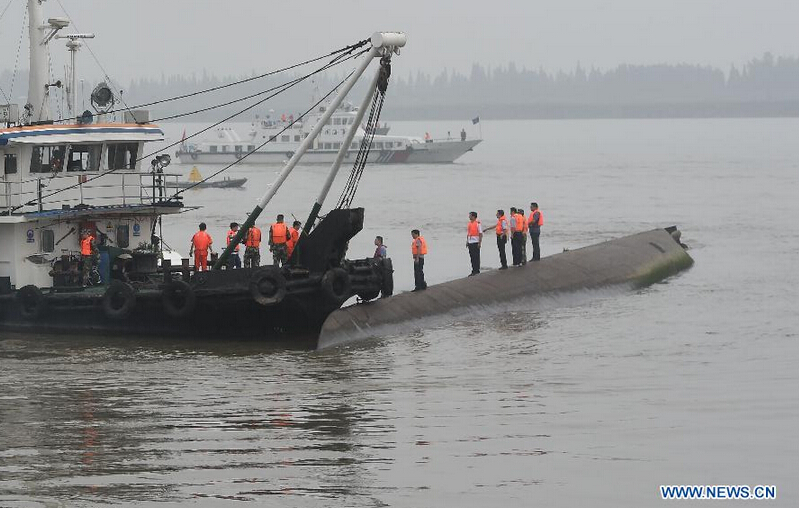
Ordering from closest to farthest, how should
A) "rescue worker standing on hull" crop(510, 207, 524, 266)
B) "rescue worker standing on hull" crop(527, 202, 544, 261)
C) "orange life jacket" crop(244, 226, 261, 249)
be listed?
"orange life jacket" crop(244, 226, 261, 249) < "rescue worker standing on hull" crop(510, 207, 524, 266) < "rescue worker standing on hull" crop(527, 202, 544, 261)

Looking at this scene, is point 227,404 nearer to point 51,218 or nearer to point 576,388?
point 576,388

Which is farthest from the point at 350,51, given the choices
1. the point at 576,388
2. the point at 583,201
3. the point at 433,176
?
the point at 433,176

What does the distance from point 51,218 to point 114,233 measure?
174 cm

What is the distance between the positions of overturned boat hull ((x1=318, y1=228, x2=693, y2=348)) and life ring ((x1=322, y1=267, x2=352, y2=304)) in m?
0.39

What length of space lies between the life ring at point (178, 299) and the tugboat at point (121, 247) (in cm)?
3

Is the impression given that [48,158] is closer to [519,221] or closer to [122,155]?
[122,155]

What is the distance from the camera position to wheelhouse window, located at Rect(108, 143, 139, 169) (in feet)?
94.6

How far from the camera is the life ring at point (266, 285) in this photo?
25.3 m

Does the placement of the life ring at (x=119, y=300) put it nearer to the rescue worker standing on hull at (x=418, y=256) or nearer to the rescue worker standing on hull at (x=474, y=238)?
the rescue worker standing on hull at (x=418, y=256)

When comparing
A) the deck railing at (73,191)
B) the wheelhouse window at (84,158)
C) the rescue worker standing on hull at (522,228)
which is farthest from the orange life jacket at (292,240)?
the rescue worker standing on hull at (522,228)

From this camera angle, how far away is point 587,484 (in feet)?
52.4

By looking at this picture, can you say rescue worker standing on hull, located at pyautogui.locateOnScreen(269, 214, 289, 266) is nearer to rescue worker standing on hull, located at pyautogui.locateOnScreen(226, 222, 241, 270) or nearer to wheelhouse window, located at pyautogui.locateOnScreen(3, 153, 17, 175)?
rescue worker standing on hull, located at pyautogui.locateOnScreen(226, 222, 241, 270)

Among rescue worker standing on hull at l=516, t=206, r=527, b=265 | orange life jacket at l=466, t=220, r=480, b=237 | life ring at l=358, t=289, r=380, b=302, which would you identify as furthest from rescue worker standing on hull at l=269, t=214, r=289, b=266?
rescue worker standing on hull at l=516, t=206, r=527, b=265

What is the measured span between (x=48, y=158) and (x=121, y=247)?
248cm
